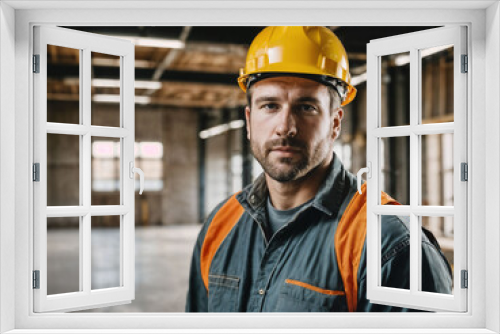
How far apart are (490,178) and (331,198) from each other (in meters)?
1.11

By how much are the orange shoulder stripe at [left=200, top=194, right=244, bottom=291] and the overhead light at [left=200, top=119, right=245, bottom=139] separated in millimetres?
10657

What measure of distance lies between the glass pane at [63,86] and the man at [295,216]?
8.18 metres

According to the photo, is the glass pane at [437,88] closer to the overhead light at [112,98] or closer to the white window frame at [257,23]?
the white window frame at [257,23]

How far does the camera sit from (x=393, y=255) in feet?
8.48

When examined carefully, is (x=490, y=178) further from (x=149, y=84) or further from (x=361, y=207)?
(x=149, y=84)

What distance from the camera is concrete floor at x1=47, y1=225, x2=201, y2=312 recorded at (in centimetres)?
651

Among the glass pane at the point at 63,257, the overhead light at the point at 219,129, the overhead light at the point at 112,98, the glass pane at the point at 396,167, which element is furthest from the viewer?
the overhead light at the point at 219,129

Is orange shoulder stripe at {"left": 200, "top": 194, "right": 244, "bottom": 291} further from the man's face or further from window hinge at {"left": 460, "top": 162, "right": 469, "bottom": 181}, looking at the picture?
window hinge at {"left": 460, "top": 162, "right": 469, "bottom": 181}

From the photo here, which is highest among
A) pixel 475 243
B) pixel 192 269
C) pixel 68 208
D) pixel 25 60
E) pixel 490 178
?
pixel 25 60

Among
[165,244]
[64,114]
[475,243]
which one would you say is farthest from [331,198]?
[64,114]

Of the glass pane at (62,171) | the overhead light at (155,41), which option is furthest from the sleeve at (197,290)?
the glass pane at (62,171)

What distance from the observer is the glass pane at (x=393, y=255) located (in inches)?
99.7

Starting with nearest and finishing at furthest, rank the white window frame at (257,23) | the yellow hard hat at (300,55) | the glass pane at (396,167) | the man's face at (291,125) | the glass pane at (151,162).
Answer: the white window frame at (257,23)
the yellow hard hat at (300,55)
the man's face at (291,125)
the glass pane at (396,167)
the glass pane at (151,162)

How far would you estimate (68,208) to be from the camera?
212 cm
